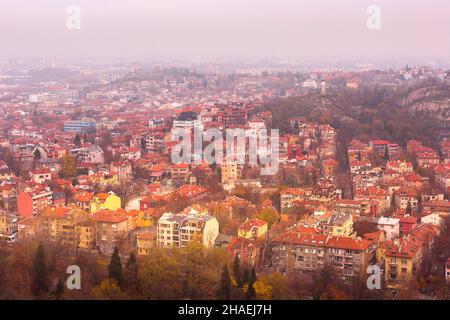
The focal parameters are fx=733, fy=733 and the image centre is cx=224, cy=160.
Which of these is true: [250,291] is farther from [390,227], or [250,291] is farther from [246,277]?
[390,227]

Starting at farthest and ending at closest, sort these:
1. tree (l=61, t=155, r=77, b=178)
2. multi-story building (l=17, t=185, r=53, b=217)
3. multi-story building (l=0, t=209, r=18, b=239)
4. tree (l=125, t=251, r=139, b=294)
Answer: tree (l=61, t=155, r=77, b=178)
multi-story building (l=17, t=185, r=53, b=217)
multi-story building (l=0, t=209, r=18, b=239)
tree (l=125, t=251, r=139, b=294)

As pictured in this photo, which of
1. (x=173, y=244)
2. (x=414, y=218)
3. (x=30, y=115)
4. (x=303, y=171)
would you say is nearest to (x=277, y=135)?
(x=303, y=171)

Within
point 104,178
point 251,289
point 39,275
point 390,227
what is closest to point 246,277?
point 251,289

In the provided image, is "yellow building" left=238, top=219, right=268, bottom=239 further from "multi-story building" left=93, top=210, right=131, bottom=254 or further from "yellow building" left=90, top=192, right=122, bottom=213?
"yellow building" left=90, top=192, right=122, bottom=213

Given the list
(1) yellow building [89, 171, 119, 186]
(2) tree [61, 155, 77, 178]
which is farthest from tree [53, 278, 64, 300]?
(2) tree [61, 155, 77, 178]

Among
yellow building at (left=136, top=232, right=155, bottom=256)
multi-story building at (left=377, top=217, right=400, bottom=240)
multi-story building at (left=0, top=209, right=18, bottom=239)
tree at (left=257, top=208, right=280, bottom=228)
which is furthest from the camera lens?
tree at (left=257, top=208, right=280, bottom=228)
